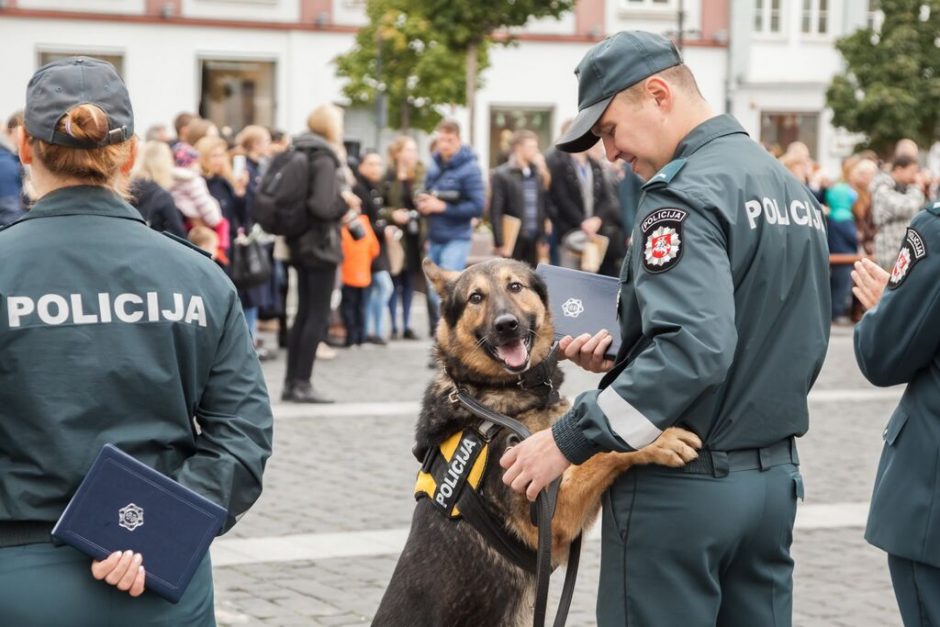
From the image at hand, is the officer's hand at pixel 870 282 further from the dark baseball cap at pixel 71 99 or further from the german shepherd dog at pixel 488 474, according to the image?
the dark baseball cap at pixel 71 99

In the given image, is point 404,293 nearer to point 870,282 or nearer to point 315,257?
point 315,257

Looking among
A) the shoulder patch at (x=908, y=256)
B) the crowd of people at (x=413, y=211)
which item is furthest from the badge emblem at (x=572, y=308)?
the crowd of people at (x=413, y=211)

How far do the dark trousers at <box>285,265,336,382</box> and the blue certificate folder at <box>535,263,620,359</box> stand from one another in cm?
691

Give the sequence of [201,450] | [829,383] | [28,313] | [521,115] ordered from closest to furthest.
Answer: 1. [28,313]
2. [201,450]
3. [829,383]
4. [521,115]

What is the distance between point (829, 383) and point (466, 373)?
8988 millimetres

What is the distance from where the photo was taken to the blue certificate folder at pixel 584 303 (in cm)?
392

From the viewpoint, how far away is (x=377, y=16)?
29.1 m

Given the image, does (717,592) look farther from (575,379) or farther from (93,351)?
(575,379)

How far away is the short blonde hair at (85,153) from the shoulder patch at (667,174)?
1174mm

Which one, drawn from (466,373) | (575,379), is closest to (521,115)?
(575,379)

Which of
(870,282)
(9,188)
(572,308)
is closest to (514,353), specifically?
(572,308)

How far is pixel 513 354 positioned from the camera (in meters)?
4.70

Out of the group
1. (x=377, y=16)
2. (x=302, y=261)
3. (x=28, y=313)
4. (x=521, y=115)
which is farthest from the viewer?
(x=521, y=115)

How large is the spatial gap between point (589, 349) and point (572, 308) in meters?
0.21
